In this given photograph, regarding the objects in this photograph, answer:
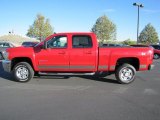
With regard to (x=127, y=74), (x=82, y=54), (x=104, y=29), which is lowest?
(x=127, y=74)

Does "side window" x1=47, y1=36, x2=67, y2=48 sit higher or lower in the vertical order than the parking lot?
higher

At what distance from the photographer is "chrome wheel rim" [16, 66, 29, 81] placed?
10.6 meters

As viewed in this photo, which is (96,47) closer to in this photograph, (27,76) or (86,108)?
(27,76)

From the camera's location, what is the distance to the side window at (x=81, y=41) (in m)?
10.5

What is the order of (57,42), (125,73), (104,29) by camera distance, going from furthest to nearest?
(104,29) → (57,42) → (125,73)

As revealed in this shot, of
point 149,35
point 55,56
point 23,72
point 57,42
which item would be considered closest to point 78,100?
point 55,56

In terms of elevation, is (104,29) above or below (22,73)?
above

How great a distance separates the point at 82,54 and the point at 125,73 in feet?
5.59

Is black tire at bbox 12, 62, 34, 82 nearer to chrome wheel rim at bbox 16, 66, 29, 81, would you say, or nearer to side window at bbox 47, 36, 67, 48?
chrome wheel rim at bbox 16, 66, 29, 81

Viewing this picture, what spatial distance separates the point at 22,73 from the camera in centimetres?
1067

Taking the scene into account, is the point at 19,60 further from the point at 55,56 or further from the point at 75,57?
the point at 75,57

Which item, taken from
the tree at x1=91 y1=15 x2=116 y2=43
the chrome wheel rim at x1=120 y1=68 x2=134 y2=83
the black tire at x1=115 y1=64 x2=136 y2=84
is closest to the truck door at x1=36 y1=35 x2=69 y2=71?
the black tire at x1=115 y1=64 x2=136 y2=84

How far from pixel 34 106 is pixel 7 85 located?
3.32 metres

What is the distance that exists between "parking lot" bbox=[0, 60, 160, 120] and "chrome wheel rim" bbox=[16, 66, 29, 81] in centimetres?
29
